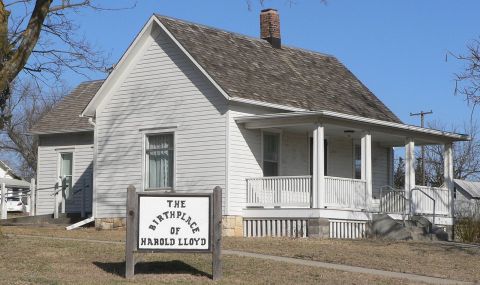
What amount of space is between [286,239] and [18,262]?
28.1ft

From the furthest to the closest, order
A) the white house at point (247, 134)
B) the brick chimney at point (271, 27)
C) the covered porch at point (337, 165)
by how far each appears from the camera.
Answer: the brick chimney at point (271, 27), the white house at point (247, 134), the covered porch at point (337, 165)

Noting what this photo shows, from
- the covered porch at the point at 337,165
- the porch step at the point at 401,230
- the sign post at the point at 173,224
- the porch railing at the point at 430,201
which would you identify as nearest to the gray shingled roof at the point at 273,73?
the covered porch at the point at 337,165

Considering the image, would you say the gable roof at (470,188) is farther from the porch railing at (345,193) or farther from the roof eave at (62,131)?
the porch railing at (345,193)

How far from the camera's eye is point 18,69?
1931 cm

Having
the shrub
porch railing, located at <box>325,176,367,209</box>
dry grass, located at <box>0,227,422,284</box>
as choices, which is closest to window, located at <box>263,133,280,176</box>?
porch railing, located at <box>325,176,367,209</box>

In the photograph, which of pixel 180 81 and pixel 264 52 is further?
pixel 264 52

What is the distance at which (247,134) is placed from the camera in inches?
1034

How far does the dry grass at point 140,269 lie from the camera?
14617mm

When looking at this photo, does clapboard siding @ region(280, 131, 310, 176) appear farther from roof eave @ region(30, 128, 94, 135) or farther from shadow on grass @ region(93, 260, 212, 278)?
shadow on grass @ region(93, 260, 212, 278)

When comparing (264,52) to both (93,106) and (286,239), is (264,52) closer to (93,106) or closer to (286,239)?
(93,106)

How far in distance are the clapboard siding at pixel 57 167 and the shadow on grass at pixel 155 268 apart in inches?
639

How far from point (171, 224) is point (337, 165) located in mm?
15768

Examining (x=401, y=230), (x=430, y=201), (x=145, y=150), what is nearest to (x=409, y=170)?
(x=430, y=201)

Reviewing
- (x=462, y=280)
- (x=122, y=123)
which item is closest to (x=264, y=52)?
(x=122, y=123)
